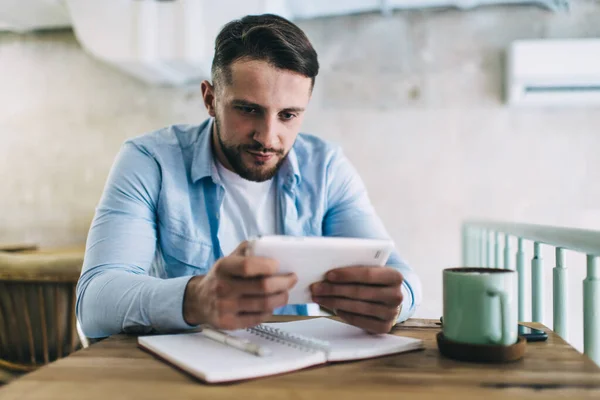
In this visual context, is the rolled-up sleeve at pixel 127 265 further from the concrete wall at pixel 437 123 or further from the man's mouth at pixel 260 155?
the concrete wall at pixel 437 123

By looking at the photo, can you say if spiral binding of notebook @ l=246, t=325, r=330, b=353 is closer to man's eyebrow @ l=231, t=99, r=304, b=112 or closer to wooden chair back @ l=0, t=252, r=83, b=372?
man's eyebrow @ l=231, t=99, r=304, b=112

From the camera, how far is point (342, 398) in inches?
23.6

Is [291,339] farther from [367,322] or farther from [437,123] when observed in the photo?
[437,123]

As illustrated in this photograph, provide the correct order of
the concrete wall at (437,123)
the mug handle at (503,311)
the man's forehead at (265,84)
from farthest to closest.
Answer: the concrete wall at (437,123) < the man's forehead at (265,84) < the mug handle at (503,311)

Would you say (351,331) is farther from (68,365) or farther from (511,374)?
(68,365)

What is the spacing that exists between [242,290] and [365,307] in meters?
0.22

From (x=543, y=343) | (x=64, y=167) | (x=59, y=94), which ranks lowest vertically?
(x=543, y=343)

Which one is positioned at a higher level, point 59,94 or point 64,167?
point 59,94

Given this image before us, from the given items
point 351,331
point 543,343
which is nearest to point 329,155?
point 351,331

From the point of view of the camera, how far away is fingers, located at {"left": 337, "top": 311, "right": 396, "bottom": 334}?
0.89 metres

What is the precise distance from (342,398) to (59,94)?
3626 mm

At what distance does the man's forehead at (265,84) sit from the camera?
1.29 m

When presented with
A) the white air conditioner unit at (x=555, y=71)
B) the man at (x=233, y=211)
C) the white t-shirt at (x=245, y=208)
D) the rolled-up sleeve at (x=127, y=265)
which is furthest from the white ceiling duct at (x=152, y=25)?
the rolled-up sleeve at (x=127, y=265)

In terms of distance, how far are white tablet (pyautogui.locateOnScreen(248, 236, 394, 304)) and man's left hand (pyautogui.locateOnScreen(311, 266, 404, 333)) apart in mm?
17
